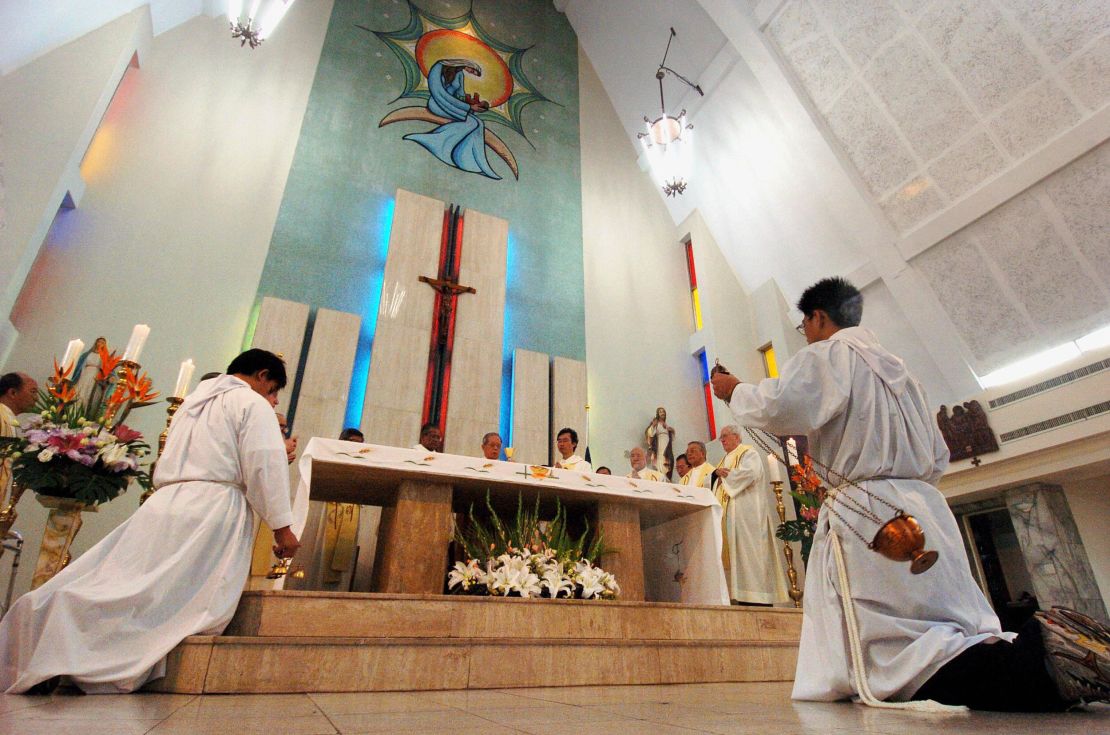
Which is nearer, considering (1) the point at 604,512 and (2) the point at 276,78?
(1) the point at 604,512

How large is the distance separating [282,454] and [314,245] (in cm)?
492

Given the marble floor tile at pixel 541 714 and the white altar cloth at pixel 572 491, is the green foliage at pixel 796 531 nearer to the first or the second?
the white altar cloth at pixel 572 491

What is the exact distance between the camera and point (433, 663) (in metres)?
2.32

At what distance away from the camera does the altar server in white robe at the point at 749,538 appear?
5.20m

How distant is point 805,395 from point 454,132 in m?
7.61

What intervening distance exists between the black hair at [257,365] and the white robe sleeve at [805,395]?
210 cm

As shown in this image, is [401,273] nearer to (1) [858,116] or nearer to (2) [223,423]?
(2) [223,423]

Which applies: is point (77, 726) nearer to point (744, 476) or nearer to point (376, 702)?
point (376, 702)

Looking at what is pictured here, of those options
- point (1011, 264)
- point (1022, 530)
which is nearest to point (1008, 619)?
point (1022, 530)

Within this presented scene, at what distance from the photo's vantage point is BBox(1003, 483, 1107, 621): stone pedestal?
5.65 metres

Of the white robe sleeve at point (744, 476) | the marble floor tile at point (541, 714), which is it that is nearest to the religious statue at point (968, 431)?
the white robe sleeve at point (744, 476)

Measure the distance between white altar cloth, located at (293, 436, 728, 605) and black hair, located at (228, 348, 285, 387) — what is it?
44 cm

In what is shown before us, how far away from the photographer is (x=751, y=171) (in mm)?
8383

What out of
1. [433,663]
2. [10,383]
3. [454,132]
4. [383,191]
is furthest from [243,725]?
[454,132]
